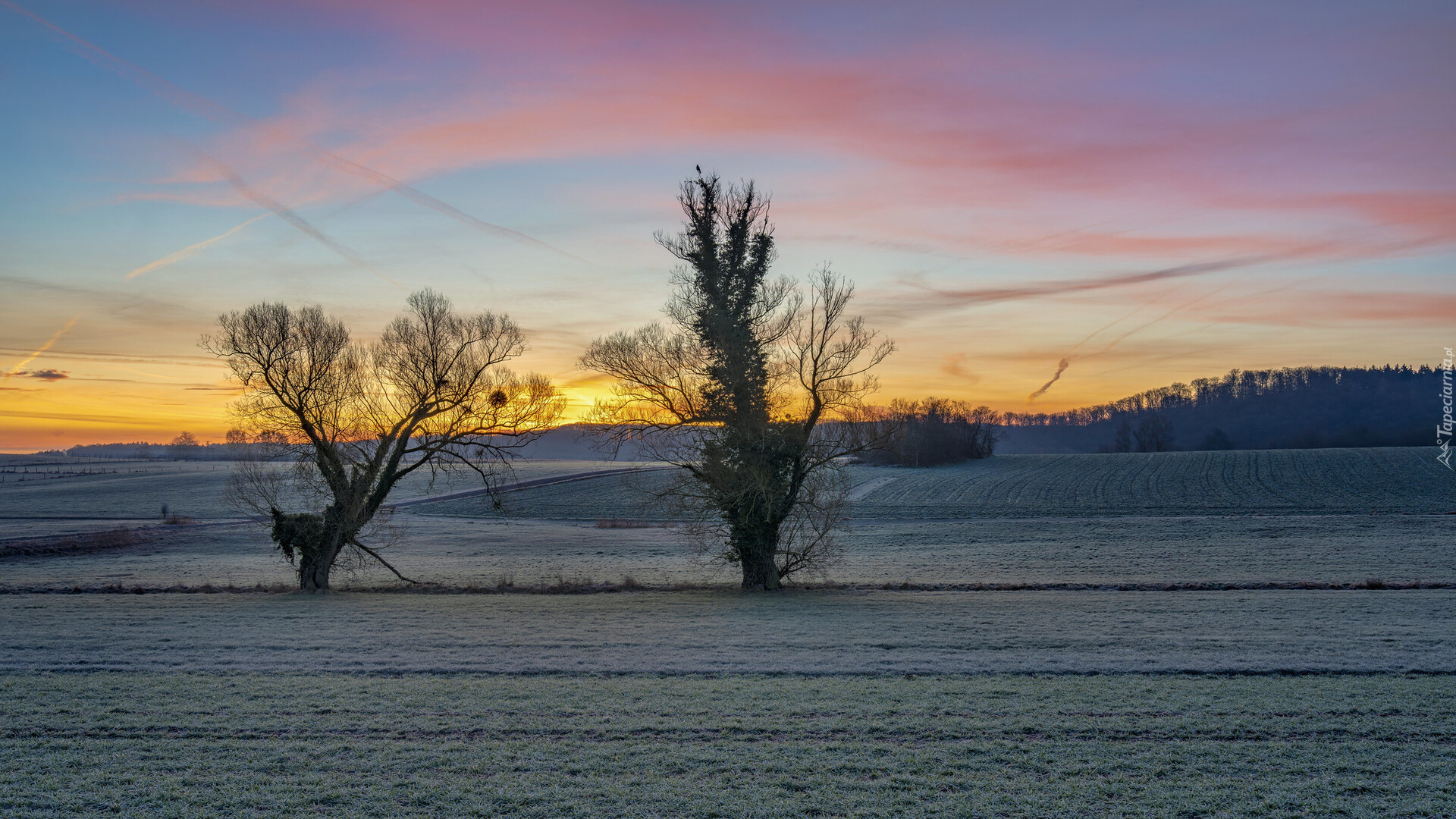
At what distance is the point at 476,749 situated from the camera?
10023mm

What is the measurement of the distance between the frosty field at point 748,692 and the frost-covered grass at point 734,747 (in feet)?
0.17

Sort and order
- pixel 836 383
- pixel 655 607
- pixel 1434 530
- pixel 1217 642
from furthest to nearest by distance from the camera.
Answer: pixel 1434 530 → pixel 836 383 → pixel 655 607 → pixel 1217 642

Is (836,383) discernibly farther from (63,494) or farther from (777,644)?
(63,494)

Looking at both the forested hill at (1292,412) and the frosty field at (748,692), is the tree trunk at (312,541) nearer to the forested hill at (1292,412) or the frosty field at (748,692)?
the frosty field at (748,692)

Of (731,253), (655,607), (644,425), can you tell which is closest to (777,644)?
(655,607)

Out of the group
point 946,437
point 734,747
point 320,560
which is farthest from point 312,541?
point 946,437

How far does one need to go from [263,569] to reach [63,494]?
62.8 metres

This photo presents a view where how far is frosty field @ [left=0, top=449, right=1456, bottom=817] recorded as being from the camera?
8.66 meters

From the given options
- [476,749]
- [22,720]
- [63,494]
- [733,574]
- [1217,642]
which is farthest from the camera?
[63,494]

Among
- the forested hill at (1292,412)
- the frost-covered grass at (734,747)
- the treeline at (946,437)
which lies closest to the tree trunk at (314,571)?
the frost-covered grass at (734,747)

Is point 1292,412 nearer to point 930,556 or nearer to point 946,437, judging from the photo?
point 946,437

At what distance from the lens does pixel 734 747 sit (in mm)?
10031

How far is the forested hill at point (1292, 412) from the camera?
5522 inches

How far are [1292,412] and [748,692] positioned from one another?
19049cm
